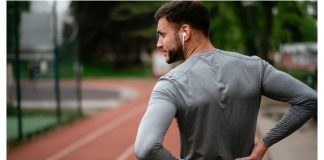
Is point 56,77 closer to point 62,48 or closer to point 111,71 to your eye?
point 62,48

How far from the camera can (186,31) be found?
158 centimetres

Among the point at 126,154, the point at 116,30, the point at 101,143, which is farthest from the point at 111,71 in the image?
the point at 126,154

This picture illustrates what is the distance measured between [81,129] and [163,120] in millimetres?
8777

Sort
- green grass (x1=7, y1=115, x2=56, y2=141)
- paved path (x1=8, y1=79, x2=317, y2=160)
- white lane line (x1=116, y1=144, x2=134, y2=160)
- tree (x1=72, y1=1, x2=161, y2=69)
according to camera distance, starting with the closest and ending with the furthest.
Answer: paved path (x1=8, y1=79, x2=317, y2=160), white lane line (x1=116, y1=144, x2=134, y2=160), green grass (x1=7, y1=115, x2=56, y2=141), tree (x1=72, y1=1, x2=161, y2=69)

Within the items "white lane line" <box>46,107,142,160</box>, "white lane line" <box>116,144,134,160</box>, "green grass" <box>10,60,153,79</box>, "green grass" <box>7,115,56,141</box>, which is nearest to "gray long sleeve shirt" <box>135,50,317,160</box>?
"white lane line" <box>116,144,134,160</box>

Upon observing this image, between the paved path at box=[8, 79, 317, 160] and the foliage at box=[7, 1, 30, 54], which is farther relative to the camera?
the foliage at box=[7, 1, 30, 54]

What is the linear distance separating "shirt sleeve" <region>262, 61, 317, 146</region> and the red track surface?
12.1ft

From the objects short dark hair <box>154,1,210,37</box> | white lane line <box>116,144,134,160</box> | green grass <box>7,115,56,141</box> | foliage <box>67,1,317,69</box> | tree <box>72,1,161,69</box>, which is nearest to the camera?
short dark hair <box>154,1,210,37</box>

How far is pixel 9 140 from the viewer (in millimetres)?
8219

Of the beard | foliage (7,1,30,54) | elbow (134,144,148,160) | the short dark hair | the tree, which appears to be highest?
the short dark hair

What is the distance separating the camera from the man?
1.46 metres

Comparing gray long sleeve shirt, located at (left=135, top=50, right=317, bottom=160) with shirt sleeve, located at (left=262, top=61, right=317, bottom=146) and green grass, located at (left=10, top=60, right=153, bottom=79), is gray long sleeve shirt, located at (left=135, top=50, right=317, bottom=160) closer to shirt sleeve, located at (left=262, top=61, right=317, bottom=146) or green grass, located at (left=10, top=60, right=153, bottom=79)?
shirt sleeve, located at (left=262, top=61, right=317, bottom=146)

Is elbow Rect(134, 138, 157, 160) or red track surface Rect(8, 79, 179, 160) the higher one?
elbow Rect(134, 138, 157, 160)

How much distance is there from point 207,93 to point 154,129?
0.20 meters
